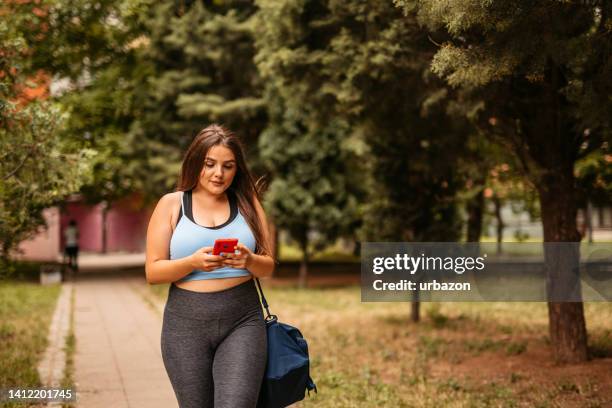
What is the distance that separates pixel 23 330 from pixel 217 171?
8432mm

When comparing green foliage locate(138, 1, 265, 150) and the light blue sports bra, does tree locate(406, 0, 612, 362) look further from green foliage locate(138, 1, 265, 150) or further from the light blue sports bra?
green foliage locate(138, 1, 265, 150)

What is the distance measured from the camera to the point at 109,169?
2114cm

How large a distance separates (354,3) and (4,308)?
9756 mm

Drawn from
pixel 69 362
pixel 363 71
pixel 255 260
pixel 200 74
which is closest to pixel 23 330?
pixel 69 362

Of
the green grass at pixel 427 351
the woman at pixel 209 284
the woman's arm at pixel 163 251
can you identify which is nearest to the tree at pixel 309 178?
the green grass at pixel 427 351

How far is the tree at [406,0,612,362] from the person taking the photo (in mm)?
4809

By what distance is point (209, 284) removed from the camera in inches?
130

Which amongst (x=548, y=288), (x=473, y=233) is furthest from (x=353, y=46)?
(x=473, y=233)

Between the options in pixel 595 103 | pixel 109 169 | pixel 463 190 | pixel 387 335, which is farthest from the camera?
pixel 109 169

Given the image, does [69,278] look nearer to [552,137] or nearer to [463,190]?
[463,190]

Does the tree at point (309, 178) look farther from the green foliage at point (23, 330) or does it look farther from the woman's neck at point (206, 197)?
the woman's neck at point (206, 197)

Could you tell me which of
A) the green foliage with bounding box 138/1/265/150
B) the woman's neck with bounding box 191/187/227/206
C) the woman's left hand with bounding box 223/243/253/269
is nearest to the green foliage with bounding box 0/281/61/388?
the woman's neck with bounding box 191/187/227/206

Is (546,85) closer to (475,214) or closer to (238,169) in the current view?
(238,169)

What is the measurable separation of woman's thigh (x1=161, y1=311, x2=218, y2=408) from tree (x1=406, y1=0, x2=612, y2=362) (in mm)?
2521
